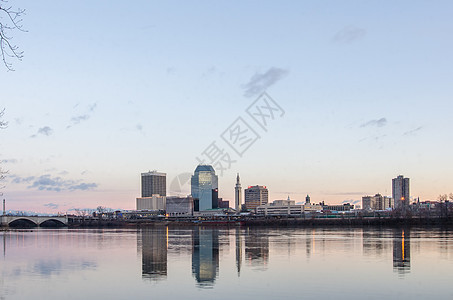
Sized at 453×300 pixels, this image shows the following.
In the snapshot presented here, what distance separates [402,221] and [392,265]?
6421 inches

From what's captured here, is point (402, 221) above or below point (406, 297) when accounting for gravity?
below

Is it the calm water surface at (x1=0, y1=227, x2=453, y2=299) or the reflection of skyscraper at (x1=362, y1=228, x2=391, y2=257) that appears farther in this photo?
the reflection of skyscraper at (x1=362, y1=228, x2=391, y2=257)

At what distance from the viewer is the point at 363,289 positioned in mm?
29969

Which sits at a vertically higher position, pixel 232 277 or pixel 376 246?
pixel 232 277

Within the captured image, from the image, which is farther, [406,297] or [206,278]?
[206,278]

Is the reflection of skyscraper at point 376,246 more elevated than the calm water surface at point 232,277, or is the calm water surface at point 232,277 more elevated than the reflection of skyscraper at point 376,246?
the calm water surface at point 232,277

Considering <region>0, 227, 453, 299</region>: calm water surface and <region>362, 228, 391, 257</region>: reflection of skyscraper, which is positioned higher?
<region>0, 227, 453, 299</region>: calm water surface

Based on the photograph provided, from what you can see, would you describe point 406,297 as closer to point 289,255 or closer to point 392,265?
point 392,265

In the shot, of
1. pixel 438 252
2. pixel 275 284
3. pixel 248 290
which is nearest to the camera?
pixel 248 290

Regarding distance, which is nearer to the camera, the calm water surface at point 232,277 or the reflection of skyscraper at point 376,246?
the calm water surface at point 232,277

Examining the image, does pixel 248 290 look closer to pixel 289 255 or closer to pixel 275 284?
pixel 275 284

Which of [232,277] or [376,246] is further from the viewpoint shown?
[376,246]

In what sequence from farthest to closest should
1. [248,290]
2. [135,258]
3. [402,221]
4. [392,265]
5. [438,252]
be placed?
[402,221] < [438,252] < [135,258] < [392,265] < [248,290]

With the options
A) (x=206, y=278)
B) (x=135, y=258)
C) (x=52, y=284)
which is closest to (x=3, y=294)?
(x=52, y=284)
